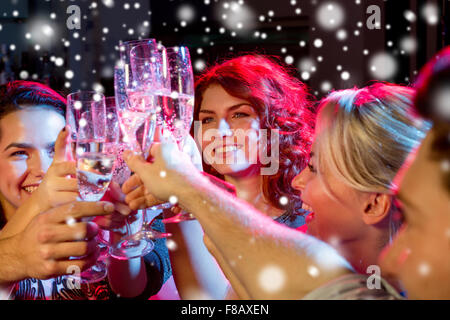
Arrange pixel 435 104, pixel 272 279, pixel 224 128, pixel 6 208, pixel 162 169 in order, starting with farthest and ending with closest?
1. pixel 224 128
2. pixel 6 208
3. pixel 162 169
4. pixel 272 279
5. pixel 435 104

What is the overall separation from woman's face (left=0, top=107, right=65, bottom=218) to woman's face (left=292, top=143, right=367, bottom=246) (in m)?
1.04

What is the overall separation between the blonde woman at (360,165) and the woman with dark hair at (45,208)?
61 centimetres

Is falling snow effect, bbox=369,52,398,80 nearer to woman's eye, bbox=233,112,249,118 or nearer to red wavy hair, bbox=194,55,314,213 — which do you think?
red wavy hair, bbox=194,55,314,213

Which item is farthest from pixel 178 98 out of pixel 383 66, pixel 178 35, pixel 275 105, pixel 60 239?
pixel 178 35

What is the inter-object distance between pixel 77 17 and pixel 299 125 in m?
2.98

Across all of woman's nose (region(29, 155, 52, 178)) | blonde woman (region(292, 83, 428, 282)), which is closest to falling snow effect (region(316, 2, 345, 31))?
blonde woman (region(292, 83, 428, 282))

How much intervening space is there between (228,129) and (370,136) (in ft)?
3.41

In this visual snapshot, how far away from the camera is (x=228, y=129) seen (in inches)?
84.7

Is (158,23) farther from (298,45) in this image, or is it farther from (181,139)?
(181,139)

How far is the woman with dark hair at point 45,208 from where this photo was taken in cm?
111

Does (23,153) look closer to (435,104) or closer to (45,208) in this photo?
(45,208)

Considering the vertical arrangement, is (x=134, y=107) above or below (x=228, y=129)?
above

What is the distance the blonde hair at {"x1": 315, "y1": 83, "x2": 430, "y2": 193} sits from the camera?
1.18 m
